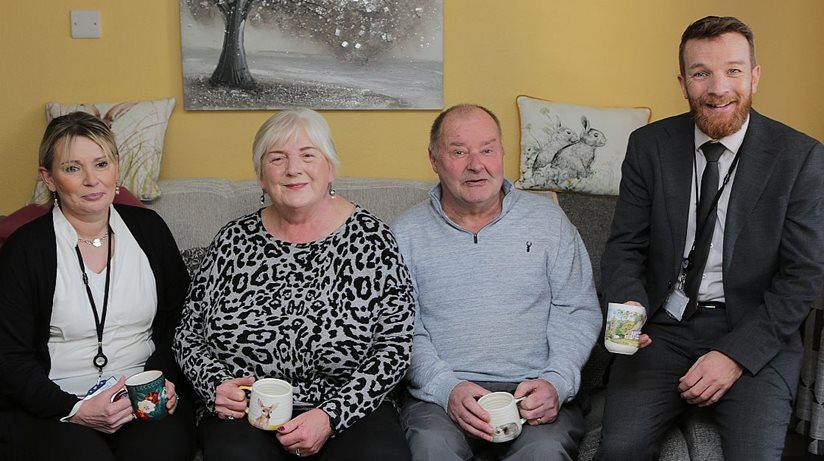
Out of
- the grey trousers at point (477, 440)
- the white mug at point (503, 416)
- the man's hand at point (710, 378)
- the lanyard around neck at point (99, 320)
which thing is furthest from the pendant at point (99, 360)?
the man's hand at point (710, 378)

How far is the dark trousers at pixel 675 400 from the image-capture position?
6.13 feet

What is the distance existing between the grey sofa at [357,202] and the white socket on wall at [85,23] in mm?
620

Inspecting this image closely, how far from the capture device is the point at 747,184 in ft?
6.53

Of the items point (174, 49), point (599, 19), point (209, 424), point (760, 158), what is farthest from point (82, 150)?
point (599, 19)

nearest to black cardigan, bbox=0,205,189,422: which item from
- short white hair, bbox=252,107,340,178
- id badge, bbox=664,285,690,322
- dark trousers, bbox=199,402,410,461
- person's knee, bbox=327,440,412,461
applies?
dark trousers, bbox=199,402,410,461

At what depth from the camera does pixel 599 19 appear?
3.11 meters

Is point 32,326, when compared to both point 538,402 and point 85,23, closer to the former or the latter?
point 538,402

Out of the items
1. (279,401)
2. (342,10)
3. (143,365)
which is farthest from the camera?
(342,10)

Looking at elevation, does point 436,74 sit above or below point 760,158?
above

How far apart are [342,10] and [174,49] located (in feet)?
2.04

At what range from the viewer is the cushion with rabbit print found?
3.00m

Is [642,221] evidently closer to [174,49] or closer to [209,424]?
[209,424]

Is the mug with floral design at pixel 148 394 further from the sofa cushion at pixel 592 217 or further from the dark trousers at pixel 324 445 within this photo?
the sofa cushion at pixel 592 217

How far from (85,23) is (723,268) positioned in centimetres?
229
